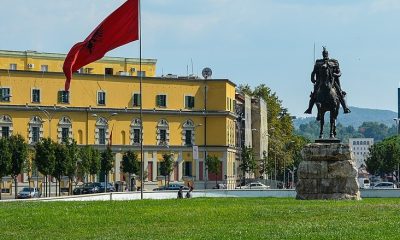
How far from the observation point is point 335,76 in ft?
165

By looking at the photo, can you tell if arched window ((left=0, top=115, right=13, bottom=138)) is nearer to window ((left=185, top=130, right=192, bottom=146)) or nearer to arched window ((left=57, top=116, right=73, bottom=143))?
arched window ((left=57, top=116, right=73, bottom=143))

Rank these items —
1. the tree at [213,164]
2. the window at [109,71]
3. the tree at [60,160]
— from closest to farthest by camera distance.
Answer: the tree at [60,160] → the tree at [213,164] → the window at [109,71]

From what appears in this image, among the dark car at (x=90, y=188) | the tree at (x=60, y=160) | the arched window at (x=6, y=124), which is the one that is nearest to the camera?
the tree at (x=60, y=160)

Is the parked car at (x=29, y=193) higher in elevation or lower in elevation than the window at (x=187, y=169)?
lower

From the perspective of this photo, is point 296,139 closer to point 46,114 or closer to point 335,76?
point 46,114

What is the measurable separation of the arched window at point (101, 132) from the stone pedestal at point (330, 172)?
80044 mm

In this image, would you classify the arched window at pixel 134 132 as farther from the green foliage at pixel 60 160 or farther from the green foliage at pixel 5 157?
the green foliage at pixel 5 157

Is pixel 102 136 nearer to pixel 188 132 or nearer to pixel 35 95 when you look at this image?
pixel 35 95

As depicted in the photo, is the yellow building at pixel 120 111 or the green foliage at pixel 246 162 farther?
the green foliage at pixel 246 162

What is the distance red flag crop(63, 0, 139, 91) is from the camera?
153 feet

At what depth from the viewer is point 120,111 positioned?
130 meters

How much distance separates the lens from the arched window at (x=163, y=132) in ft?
432

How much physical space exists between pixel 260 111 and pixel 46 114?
48.2 m

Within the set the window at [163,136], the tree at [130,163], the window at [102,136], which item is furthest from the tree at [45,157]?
the window at [163,136]
